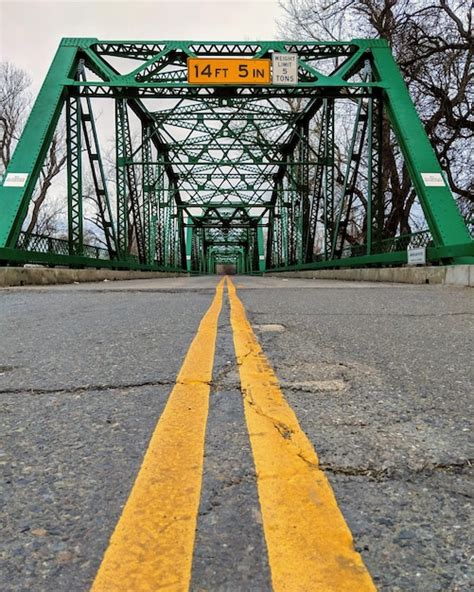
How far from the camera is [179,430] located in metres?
1.70

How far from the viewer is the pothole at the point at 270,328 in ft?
12.6

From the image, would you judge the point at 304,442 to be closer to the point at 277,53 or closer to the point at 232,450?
the point at 232,450

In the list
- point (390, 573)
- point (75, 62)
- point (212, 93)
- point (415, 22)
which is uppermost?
point (415, 22)

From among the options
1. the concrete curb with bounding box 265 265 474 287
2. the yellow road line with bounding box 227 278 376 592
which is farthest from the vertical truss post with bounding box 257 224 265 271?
the yellow road line with bounding box 227 278 376 592

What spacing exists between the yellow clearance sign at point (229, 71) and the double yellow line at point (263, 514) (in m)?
12.8

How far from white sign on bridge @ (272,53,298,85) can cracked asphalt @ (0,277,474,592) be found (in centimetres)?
1149

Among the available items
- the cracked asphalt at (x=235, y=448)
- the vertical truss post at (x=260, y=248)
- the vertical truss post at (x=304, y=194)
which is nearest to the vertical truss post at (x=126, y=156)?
the vertical truss post at (x=304, y=194)

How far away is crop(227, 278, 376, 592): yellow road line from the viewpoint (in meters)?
0.96

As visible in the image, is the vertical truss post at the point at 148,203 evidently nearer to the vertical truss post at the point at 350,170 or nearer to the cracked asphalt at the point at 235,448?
the vertical truss post at the point at 350,170

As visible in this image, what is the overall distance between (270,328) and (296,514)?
2855 mm

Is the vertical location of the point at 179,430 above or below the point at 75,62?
below

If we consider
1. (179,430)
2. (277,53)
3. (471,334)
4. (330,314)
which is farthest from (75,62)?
(179,430)

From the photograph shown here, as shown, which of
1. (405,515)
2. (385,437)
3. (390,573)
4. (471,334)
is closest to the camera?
(390,573)

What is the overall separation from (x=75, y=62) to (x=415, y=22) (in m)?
9.75
